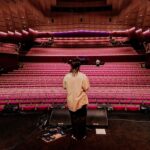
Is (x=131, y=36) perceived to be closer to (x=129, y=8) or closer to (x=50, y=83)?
(x=129, y=8)

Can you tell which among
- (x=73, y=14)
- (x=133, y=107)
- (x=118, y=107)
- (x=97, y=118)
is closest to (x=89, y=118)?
(x=97, y=118)

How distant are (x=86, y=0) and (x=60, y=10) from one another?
199cm

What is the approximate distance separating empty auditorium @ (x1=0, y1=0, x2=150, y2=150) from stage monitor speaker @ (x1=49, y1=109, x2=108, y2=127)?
2 cm

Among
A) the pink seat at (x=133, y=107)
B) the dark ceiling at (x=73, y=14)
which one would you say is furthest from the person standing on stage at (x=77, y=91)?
the dark ceiling at (x=73, y=14)

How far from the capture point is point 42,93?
4.90m

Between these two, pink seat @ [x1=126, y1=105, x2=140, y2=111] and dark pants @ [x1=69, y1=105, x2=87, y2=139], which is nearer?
dark pants @ [x1=69, y1=105, x2=87, y2=139]

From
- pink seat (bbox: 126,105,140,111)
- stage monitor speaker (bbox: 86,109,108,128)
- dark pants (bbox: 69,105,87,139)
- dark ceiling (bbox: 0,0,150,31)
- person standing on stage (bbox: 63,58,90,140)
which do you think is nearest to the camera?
person standing on stage (bbox: 63,58,90,140)

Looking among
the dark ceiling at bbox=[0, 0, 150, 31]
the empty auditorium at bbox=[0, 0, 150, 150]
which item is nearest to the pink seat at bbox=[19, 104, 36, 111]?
the empty auditorium at bbox=[0, 0, 150, 150]

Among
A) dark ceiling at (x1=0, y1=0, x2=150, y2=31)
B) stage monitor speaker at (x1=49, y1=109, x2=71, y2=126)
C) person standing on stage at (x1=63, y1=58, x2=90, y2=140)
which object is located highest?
dark ceiling at (x1=0, y1=0, x2=150, y2=31)

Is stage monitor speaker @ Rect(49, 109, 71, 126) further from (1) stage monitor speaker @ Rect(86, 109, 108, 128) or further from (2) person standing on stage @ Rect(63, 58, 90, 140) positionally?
(2) person standing on stage @ Rect(63, 58, 90, 140)

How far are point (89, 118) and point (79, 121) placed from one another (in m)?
0.58

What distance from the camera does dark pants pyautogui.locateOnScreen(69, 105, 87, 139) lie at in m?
2.83

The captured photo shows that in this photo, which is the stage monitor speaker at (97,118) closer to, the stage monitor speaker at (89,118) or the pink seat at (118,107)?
the stage monitor speaker at (89,118)

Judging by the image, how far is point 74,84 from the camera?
274cm
